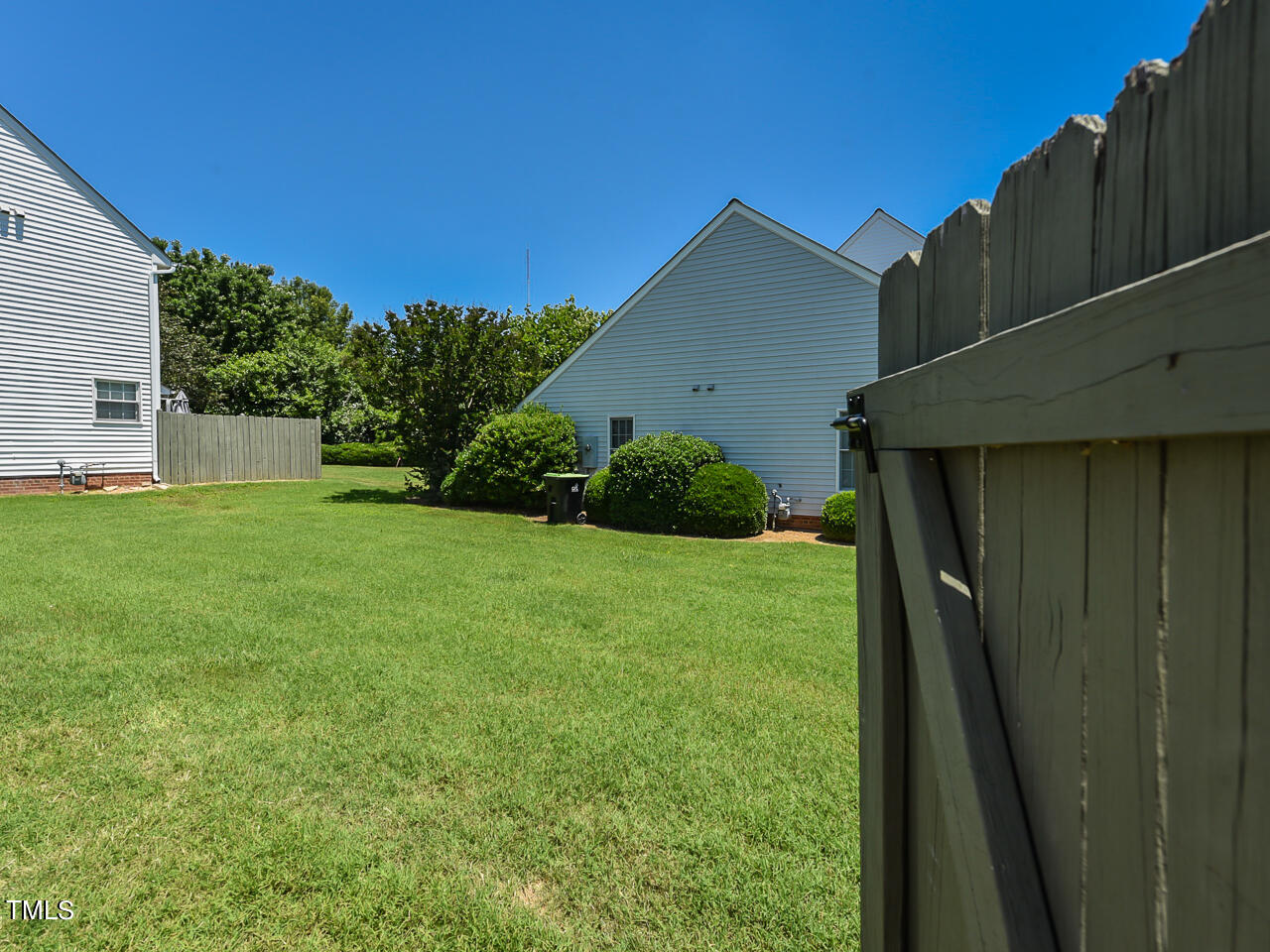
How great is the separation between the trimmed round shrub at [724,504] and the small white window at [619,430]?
10.6ft

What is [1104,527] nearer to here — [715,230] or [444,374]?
[715,230]

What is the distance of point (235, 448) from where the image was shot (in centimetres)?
1950

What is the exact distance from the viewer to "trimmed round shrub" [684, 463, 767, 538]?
11.4 m

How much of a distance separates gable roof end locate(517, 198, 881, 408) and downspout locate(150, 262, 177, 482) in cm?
1089

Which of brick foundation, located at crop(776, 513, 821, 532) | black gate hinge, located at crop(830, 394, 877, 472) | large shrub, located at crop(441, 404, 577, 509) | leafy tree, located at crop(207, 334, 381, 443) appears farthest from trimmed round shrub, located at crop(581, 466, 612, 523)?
leafy tree, located at crop(207, 334, 381, 443)

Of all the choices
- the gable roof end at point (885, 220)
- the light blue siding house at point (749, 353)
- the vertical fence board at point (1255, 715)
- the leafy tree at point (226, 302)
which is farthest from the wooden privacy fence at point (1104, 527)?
the leafy tree at point (226, 302)

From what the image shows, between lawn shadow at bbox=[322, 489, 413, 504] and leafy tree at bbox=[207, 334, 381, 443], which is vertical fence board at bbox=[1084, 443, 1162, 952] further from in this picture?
leafy tree at bbox=[207, 334, 381, 443]

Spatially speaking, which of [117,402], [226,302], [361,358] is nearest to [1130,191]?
[361,358]

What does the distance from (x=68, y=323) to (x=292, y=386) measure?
1595 centimetres

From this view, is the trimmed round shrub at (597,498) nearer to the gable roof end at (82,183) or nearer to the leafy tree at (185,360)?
the gable roof end at (82,183)

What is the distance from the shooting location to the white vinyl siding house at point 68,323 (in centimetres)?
1412

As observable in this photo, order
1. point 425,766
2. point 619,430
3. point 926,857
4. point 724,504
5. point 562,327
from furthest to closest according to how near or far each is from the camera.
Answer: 1. point 562,327
2. point 619,430
3. point 724,504
4. point 425,766
5. point 926,857

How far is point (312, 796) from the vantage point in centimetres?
283

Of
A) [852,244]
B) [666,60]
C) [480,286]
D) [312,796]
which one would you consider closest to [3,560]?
[312,796]
